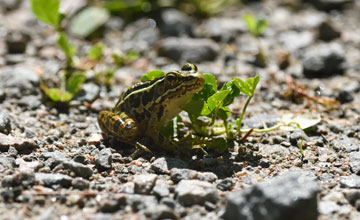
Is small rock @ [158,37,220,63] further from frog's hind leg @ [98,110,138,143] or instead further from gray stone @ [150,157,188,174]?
gray stone @ [150,157,188,174]

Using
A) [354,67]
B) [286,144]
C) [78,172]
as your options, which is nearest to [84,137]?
[78,172]

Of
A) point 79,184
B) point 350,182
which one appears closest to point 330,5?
point 350,182

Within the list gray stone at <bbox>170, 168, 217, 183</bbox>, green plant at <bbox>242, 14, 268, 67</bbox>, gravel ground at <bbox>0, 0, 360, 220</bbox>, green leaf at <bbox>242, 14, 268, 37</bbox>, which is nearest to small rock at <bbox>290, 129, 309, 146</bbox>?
gravel ground at <bbox>0, 0, 360, 220</bbox>

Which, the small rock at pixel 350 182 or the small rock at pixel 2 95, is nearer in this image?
the small rock at pixel 350 182

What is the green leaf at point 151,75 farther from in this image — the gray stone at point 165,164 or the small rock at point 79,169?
the small rock at point 79,169

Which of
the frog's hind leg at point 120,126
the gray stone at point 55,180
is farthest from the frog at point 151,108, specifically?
the gray stone at point 55,180

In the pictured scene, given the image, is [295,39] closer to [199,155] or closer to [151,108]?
[151,108]
